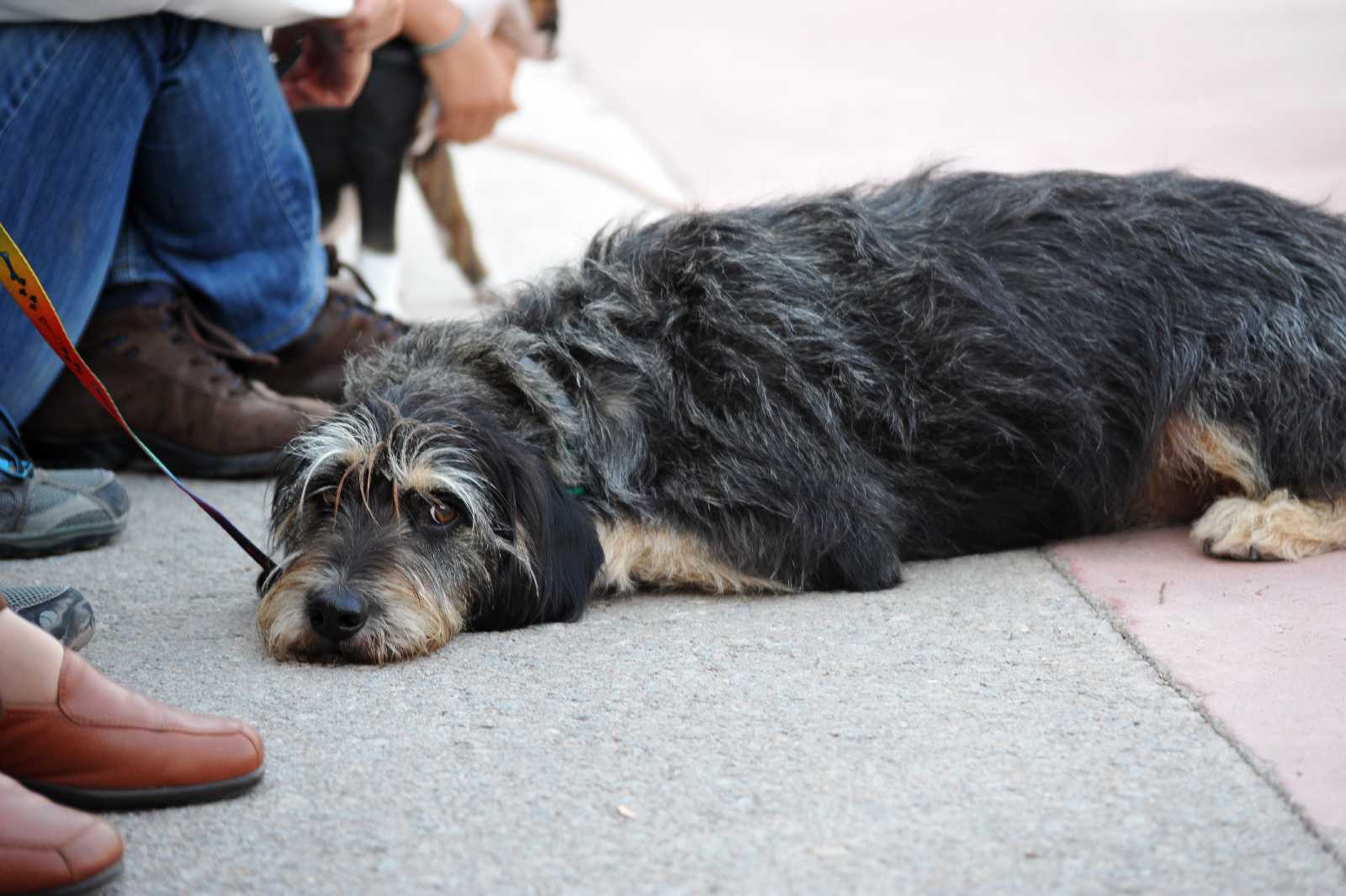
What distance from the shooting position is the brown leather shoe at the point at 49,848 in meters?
2.22

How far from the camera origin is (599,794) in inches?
105

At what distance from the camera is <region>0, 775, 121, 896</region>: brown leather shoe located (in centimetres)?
222

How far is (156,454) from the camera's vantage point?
16.2 ft

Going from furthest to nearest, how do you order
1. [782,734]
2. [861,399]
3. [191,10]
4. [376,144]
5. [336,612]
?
[376,144], [191,10], [861,399], [336,612], [782,734]

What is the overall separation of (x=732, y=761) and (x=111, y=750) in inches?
43.8

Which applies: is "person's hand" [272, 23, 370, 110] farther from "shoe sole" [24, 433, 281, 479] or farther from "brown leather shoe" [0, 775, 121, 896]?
"brown leather shoe" [0, 775, 121, 896]

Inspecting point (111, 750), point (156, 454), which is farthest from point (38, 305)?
point (156, 454)

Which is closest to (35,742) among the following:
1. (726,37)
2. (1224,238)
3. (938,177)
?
(938,177)

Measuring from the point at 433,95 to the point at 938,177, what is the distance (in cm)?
271

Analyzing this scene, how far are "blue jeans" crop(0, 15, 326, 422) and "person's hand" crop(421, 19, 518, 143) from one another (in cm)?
114

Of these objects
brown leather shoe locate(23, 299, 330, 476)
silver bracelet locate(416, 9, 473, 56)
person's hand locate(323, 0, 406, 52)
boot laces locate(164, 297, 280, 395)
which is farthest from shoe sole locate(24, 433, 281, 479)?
silver bracelet locate(416, 9, 473, 56)

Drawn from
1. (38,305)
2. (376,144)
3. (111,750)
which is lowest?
(111,750)

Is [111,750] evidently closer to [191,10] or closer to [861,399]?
[861,399]

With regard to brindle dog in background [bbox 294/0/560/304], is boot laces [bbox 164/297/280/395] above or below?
below
